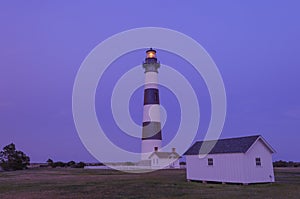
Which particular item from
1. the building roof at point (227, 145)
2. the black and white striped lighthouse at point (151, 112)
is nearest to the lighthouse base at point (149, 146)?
the black and white striped lighthouse at point (151, 112)

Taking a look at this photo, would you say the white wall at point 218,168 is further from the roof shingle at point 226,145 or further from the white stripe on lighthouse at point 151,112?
the white stripe on lighthouse at point 151,112

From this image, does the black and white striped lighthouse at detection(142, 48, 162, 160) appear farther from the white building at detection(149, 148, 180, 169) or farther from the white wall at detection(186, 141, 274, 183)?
the white wall at detection(186, 141, 274, 183)

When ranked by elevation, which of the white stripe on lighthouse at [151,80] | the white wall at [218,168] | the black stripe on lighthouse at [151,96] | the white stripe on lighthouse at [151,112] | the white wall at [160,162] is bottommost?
the white wall at [218,168]

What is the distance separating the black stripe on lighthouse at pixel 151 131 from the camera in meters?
51.9

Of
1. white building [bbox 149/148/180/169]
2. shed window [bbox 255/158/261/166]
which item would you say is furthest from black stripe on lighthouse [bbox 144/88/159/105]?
shed window [bbox 255/158/261/166]

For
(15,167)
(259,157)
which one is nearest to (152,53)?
(259,157)

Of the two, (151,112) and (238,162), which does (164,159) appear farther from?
(238,162)

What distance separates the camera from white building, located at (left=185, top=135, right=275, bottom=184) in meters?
25.8

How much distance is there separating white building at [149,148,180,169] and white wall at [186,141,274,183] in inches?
986

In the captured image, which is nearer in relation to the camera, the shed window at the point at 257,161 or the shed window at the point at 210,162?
the shed window at the point at 257,161

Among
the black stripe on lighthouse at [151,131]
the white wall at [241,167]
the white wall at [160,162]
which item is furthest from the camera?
the white wall at [160,162]

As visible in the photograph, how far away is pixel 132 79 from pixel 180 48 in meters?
11.0

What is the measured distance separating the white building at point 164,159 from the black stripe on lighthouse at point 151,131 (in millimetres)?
2908

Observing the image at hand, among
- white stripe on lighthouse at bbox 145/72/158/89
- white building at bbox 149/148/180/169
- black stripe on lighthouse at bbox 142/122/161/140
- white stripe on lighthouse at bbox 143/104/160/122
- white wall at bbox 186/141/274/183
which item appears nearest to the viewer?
white wall at bbox 186/141/274/183
